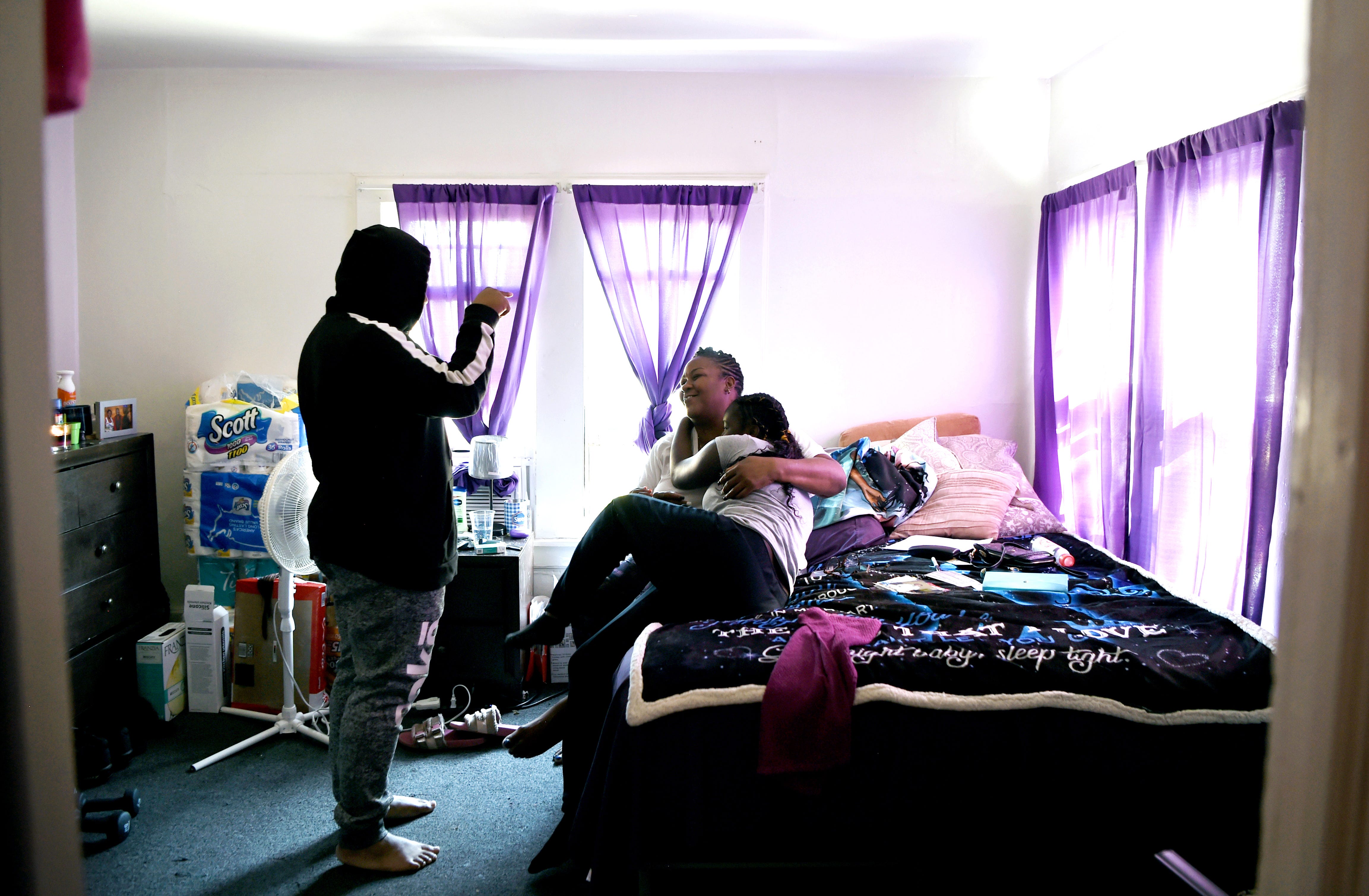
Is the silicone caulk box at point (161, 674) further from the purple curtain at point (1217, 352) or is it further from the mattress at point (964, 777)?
the purple curtain at point (1217, 352)

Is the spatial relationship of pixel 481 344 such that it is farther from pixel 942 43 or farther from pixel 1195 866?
pixel 942 43

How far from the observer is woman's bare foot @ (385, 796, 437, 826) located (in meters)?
2.33

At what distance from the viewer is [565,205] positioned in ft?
12.5

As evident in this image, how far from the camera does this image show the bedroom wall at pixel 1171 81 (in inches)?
95.3

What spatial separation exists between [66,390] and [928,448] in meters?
3.57

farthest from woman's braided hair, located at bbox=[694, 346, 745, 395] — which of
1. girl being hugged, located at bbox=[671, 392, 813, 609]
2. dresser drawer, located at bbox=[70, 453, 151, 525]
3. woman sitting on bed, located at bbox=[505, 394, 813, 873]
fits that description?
dresser drawer, located at bbox=[70, 453, 151, 525]

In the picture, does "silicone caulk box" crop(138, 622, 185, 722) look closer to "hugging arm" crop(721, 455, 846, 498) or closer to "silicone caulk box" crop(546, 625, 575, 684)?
"silicone caulk box" crop(546, 625, 575, 684)

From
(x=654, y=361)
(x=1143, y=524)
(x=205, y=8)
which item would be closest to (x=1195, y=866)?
(x=1143, y=524)

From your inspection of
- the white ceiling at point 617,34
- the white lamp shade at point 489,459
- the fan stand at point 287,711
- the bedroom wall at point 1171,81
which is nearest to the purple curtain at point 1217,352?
the bedroom wall at point 1171,81

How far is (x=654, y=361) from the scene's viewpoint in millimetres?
3789

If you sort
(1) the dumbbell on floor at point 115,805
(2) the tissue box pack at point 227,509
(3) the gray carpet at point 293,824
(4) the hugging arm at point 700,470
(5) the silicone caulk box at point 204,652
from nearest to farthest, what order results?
(3) the gray carpet at point 293,824, (1) the dumbbell on floor at point 115,805, (4) the hugging arm at point 700,470, (5) the silicone caulk box at point 204,652, (2) the tissue box pack at point 227,509

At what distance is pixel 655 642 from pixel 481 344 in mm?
881

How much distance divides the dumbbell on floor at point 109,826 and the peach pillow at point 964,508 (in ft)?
8.92

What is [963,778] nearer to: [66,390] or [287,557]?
[287,557]
